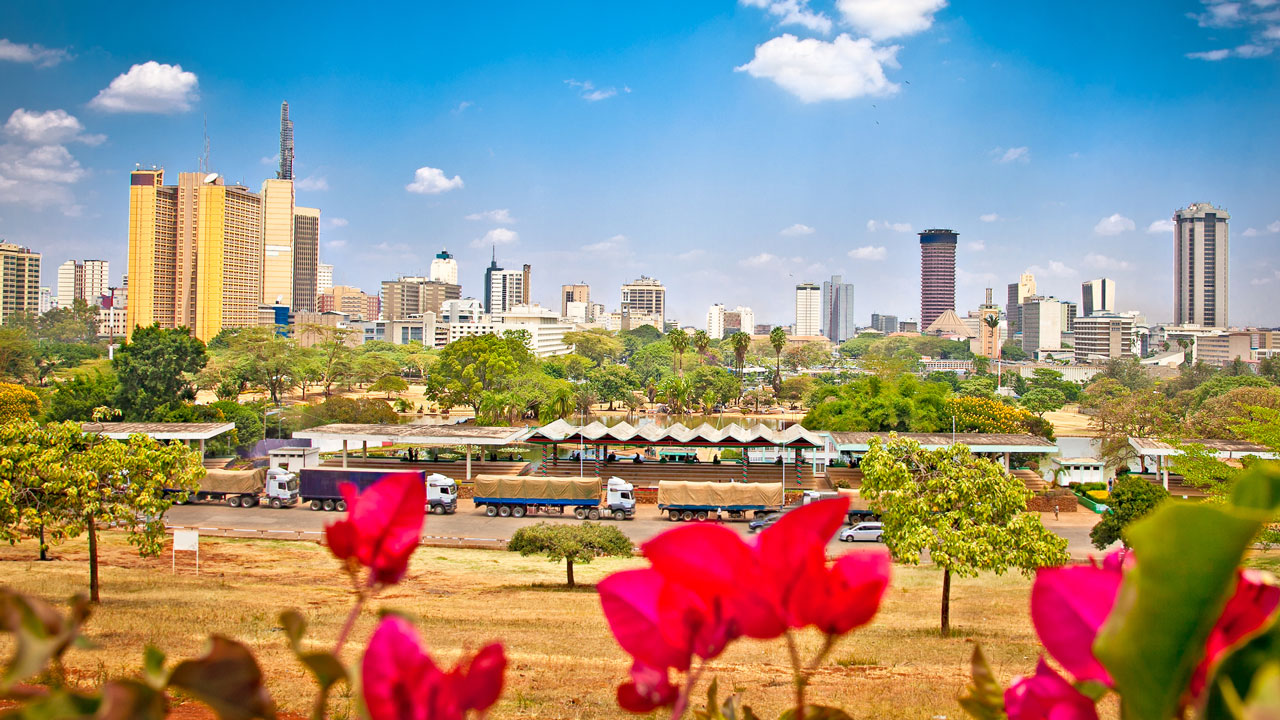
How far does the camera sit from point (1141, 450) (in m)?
31.2

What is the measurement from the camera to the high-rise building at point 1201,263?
167125 millimetres

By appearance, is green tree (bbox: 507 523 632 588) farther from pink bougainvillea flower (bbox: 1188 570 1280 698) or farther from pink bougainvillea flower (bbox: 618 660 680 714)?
pink bougainvillea flower (bbox: 1188 570 1280 698)

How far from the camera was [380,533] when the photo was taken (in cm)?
122

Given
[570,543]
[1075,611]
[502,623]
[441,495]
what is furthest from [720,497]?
[1075,611]

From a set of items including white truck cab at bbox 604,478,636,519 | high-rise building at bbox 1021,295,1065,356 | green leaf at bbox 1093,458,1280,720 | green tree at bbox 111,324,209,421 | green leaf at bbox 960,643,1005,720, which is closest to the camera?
green leaf at bbox 1093,458,1280,720

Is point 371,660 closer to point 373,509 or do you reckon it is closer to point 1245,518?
point 373,509

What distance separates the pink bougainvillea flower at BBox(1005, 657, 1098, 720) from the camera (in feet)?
3.54

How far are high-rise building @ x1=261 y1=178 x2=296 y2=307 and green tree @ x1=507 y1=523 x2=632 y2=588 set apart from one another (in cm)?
14496

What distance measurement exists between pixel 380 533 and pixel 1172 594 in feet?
3.31

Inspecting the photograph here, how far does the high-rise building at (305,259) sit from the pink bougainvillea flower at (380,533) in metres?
182

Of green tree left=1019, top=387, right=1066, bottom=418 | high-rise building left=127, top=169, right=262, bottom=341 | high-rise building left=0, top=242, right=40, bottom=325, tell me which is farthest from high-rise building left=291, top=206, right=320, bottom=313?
green tree left=1019, top=387, right=1066, bottom=418

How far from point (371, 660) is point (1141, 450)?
119 feet

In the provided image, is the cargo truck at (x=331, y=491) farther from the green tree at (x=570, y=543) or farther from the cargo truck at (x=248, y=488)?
the green tree at (x=570, y=543)

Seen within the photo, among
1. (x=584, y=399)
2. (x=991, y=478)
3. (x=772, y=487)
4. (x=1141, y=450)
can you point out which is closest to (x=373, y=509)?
(x=991, y=478)
